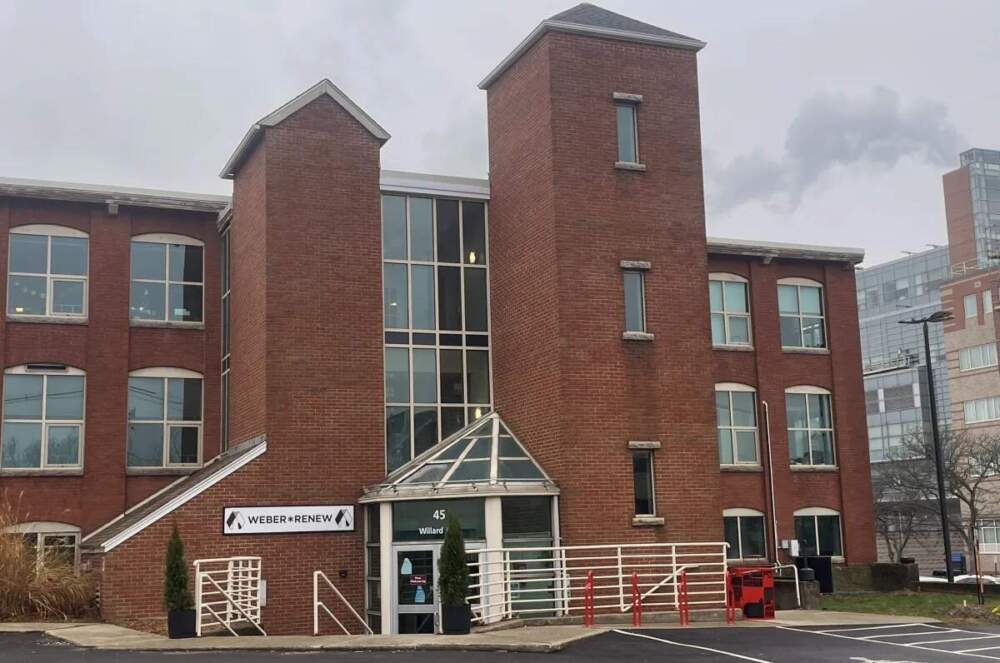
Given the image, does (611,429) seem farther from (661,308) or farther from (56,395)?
(56,395)

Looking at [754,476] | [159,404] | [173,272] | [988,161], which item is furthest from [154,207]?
[988,161]

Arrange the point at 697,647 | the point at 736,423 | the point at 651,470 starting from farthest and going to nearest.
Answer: the point at 736,423 → the point at 651,470 → the point at 697,647

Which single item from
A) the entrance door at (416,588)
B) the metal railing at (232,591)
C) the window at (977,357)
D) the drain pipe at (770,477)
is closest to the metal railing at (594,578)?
the entrance door at (416,588)

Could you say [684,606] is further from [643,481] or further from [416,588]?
[416,588]

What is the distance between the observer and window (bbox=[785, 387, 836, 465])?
34.0 metres

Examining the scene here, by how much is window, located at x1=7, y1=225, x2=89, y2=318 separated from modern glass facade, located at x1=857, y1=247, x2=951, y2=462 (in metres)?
79.9

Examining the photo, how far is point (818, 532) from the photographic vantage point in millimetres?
33531

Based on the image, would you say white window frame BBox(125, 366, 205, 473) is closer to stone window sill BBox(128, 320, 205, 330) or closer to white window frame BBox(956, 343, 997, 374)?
stone window sill BBox(128, 320, 205, 330)

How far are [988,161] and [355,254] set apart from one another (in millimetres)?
108770

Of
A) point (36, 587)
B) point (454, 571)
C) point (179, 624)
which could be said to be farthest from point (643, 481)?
point (36, 587)

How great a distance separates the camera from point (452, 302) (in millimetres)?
27156

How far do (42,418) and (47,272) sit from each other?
3501 mm

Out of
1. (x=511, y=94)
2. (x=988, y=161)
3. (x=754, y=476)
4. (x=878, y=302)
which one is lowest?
(x=754, y=476)

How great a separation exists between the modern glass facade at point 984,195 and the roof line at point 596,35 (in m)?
94.4
